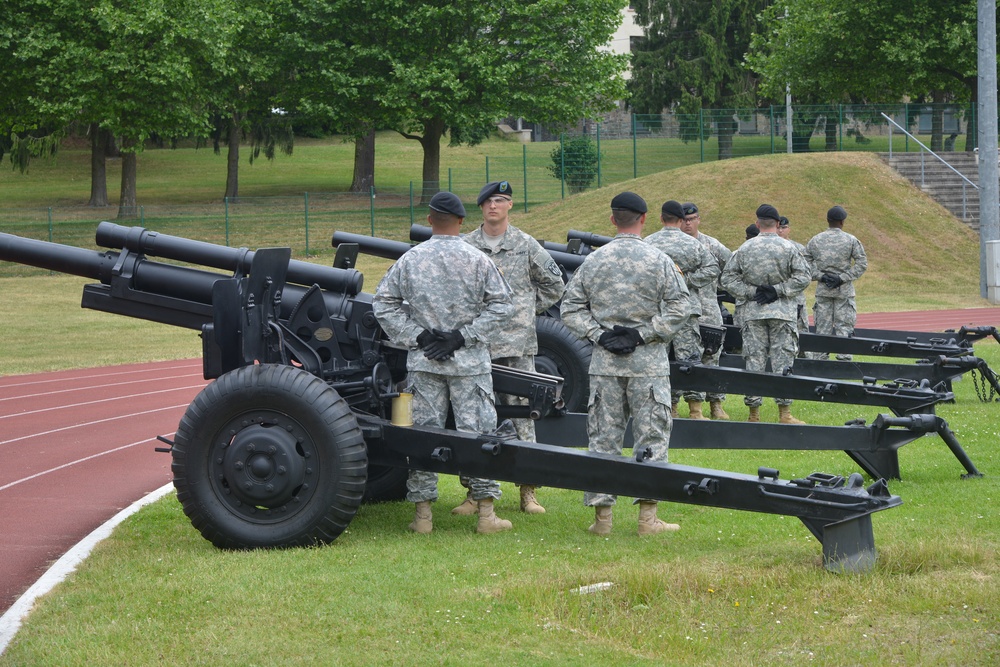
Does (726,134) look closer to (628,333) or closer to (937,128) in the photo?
(937,128)

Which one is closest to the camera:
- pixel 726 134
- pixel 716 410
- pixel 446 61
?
pixel 716 410

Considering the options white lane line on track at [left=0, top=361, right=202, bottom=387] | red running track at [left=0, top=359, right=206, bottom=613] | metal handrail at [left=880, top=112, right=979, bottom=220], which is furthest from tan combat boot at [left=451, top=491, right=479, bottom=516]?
metal handrail at [left=880, top=112, right=979, bottom=220]

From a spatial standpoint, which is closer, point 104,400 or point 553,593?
point 553,593

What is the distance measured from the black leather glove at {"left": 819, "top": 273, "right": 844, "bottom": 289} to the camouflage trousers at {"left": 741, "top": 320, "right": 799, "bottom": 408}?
245cm

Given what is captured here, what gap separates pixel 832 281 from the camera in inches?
539

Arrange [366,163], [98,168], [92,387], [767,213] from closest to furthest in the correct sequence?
1. [767,213]
2. [92,387]
3. [98,168]
4. [366,163]

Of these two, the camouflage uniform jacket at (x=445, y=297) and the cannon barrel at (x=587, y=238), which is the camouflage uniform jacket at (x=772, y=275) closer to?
the cannon barrel at (x=587, y=238)

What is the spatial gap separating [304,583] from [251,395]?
118cm

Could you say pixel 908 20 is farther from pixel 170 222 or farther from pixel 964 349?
pixel 964 349

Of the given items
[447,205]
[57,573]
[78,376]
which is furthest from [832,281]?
[57,573]

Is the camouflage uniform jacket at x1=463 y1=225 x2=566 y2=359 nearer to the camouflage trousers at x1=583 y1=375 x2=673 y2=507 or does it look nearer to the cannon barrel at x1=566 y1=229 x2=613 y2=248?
the camouflage trousers at x1=583 y1=375 x2=673 y2=507

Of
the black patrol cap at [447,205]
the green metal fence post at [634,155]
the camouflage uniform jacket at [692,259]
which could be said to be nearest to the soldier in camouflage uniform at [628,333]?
the black patrol cap at [447,205]

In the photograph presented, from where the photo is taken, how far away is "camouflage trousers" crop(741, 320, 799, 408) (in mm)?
11320

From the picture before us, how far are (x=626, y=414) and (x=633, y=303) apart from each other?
0.64 m
